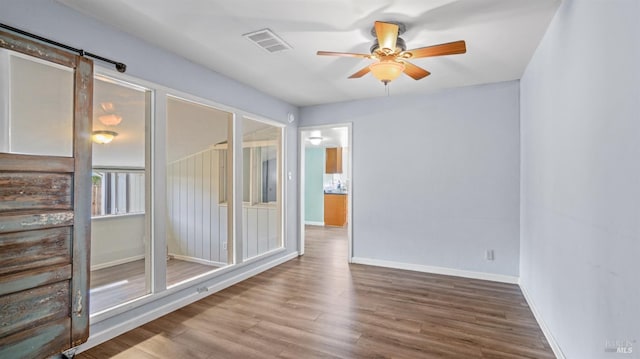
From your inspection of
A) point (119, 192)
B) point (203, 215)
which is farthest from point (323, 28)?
point (119, 192)

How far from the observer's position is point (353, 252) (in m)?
4.68

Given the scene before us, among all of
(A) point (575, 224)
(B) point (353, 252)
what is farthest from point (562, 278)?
(B) point (353, 252)

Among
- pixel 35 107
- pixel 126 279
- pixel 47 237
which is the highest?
pixel 35 107

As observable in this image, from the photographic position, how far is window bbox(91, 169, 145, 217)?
460 centimetres

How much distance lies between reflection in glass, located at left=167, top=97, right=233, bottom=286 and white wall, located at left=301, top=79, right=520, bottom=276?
6.38 feet

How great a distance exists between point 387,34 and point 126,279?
419 cm

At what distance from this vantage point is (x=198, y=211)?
477cm

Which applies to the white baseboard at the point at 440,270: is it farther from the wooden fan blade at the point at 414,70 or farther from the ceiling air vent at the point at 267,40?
the ceiling air vent at the point at 267,40

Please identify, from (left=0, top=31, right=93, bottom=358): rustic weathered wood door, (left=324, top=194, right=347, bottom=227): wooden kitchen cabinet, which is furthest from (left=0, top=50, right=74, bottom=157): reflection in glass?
(left=324, top=194, right=347, bottom=227): wooden kitchen cabinet

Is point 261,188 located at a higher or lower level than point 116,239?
higher

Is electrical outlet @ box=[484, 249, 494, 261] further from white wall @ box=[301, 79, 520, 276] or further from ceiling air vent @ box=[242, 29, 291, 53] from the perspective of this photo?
ceiling air vent @ box=[242, 29, 291, 53]

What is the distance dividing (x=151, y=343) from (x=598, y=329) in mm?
2922

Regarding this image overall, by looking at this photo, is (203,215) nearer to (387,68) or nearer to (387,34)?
(387,68)

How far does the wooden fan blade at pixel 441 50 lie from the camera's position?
2137 millimetres
